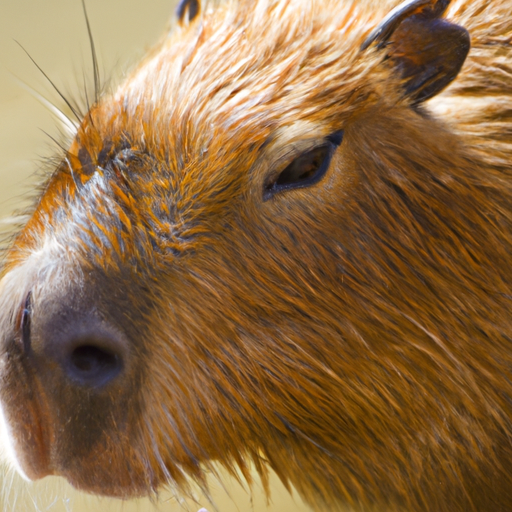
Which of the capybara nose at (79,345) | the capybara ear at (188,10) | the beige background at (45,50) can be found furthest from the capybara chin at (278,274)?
the beige background at (45,50)

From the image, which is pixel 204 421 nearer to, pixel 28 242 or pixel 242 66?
pixel 28 242

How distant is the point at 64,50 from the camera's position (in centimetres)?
382

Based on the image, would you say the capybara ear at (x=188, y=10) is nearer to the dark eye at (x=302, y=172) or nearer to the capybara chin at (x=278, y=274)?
the capybara chin at (x=278, y=274)

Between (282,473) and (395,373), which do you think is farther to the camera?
(282,473)

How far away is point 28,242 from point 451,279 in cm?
86

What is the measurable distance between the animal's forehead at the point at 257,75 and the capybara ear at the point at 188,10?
332 mm

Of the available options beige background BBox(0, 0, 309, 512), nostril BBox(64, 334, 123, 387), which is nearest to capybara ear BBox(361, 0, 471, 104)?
nostril BBox(64, 334, 123, 387)

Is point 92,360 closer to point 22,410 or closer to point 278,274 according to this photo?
point 22,410

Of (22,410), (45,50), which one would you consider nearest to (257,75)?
(22,410)

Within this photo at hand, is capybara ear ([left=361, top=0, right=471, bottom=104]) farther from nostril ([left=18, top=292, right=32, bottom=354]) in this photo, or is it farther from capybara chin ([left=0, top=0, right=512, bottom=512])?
nostril ([left=18, top=292, right=32, bottom=354])

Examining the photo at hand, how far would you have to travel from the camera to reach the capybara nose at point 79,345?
1307 mm

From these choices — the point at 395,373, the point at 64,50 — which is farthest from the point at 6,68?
the point at 395,373

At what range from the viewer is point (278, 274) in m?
1.45

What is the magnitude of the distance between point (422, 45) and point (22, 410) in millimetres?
1057
